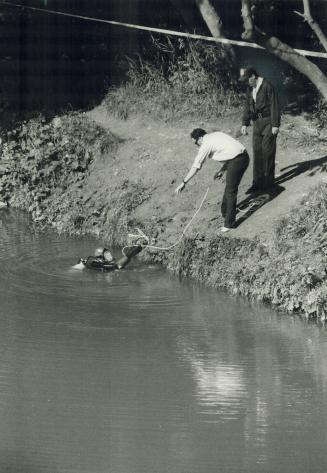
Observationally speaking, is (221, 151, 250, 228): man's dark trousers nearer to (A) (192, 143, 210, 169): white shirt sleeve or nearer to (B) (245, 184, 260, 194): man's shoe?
(A) (192, 143, 210, 169): white shirt sleeve

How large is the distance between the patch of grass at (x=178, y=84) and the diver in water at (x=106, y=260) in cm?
454

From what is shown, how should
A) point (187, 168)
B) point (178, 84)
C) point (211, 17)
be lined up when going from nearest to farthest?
point (187, 168) → point (211, 17) → point (178, 84)

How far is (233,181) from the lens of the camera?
600 inches

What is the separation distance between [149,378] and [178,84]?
9701 millimetres

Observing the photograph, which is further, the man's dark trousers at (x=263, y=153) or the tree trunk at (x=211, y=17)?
the tree trunk at (x=211, y=17)

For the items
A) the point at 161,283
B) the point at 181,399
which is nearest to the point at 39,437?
the point at 181,399

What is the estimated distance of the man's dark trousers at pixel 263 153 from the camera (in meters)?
16.0

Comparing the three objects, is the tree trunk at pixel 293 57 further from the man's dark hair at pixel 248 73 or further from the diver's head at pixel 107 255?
the diver's head at pixel 107 255

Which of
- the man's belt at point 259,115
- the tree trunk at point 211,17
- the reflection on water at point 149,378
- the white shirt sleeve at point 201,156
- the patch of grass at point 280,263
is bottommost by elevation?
the reflection on water at point 149,378

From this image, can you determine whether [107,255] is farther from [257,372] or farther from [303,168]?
[257,372]

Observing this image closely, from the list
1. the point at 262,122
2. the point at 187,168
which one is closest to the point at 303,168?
the point at 262,122

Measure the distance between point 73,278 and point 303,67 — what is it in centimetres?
424

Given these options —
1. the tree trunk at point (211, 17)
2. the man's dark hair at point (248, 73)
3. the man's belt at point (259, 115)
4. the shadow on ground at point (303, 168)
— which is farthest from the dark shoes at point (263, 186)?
the tree trunk at point (211, 17)

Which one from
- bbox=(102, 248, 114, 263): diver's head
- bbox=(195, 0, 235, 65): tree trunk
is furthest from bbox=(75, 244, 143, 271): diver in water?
bbox=(195, 0, 235, 65): tree trunk
